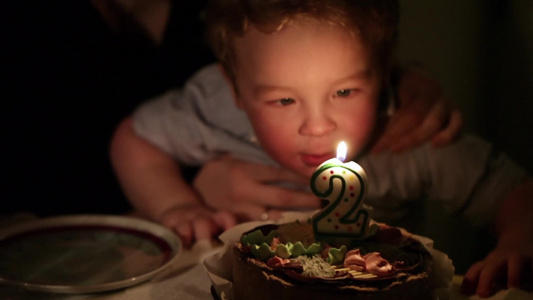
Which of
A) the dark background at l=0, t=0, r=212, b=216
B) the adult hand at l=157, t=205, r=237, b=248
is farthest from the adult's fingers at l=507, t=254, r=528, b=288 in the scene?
the dark background at l=0, t=0, r=212, b=216

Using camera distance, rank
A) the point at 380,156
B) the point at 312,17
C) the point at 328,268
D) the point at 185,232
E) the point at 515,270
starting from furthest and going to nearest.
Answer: the point at 380,156, the point at 185,232, the point at 312,17, the point at 515,270, the point at 328,268

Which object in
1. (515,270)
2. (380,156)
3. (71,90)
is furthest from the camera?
(71,90)

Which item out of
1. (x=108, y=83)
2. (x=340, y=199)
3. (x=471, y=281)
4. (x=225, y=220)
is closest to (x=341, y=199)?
(x=340, y=199)

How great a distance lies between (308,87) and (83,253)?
0.48 meters

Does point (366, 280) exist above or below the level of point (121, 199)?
above

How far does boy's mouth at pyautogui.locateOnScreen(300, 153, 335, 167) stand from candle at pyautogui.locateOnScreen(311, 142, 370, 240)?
28 centimetres

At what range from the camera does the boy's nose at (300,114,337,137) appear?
1011 mm

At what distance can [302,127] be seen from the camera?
103 centimetres

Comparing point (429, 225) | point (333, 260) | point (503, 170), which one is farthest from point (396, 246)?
point (429, 225)

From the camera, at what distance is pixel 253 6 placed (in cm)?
103

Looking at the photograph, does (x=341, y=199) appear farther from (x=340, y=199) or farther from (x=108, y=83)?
(x=108, y=83)

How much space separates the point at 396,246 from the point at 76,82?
944 mm

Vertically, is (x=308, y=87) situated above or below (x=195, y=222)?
above

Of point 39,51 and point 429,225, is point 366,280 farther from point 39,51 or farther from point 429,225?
point 39,51
